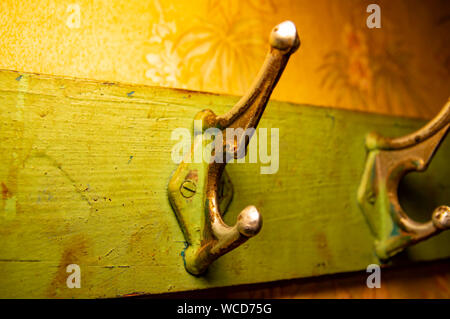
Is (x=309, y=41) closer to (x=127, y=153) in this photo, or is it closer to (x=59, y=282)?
(x=127, y=153)

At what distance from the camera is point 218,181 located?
15.7 inches

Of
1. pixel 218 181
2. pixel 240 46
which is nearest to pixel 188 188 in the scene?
pixel 218 181

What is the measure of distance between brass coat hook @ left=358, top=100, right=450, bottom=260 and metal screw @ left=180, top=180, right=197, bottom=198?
24 cm

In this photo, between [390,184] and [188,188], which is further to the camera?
[390,184]

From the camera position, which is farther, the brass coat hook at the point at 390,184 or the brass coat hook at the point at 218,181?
the brass coat hook at the point at 390,184

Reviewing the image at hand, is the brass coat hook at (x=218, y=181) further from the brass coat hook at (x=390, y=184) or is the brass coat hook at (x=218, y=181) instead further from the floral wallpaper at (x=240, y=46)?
the brass coat hook at (x=390, y=184)

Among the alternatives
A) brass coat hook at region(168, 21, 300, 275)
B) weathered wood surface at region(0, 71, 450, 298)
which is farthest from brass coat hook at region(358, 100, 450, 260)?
brass coat hook at region(168, 21, 300, 275)

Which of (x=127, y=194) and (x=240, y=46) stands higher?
(x=240, y=46)

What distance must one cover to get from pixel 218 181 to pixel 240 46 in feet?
0.60

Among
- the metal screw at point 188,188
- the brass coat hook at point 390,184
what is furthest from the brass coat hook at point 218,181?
the brass coat hook at point 390,184

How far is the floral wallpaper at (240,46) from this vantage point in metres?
0.39

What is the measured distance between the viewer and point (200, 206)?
0.41 metres

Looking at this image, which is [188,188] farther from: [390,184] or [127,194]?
[390,184]

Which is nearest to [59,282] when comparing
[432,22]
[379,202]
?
[379,202]
